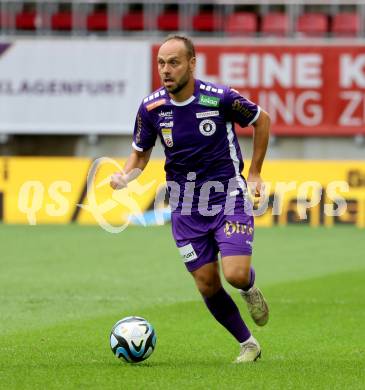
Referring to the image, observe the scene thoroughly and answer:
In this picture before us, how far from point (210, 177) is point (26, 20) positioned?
70.3ft

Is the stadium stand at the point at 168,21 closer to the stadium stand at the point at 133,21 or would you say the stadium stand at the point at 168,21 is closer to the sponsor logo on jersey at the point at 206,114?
the stadium stand at the point at 133,21

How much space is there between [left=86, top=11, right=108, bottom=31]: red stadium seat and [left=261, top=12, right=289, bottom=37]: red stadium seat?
3901 mm

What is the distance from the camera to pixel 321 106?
2838 centimetres

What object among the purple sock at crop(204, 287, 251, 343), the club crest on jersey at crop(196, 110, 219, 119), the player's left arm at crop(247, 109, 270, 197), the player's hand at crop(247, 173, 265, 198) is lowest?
the purple sock at crop(204, 287, 251, 343)

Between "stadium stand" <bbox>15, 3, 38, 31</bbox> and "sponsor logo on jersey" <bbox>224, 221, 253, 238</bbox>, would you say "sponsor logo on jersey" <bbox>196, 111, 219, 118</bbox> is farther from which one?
"stadium stand" <bbox>15, 3, 38, 31</bbox>

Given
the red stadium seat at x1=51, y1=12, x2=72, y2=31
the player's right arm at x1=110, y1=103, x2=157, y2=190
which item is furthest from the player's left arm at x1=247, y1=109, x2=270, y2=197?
the red stadium seat at x1=51, y1=12, x2=72, y2=31

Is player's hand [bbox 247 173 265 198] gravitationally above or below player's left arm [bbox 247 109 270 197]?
below

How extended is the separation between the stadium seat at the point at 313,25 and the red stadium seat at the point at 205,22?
6.63 feet

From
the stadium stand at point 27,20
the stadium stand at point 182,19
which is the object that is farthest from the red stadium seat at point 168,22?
the stadium stand at point 27,20

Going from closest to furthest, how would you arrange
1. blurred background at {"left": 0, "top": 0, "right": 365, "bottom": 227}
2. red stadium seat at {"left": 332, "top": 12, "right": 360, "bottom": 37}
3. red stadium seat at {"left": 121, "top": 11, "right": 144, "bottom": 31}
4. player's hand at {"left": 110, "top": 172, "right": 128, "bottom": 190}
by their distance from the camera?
player's hand at {"left": 110, "top": 172, "right": 128, "bottom": 190}, blurred background at {"left": 0, "top": 0, "right": 365, "bottom": 227}, red stadium seat at {"left": 332, "top": 12, "right": 360, "bottom": 37}, red stadium seat at {"left": 121, "top": 11, "right": 144, "bottom": 31}

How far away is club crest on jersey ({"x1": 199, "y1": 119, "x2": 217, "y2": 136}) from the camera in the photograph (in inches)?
352

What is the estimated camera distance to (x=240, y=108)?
29.5ft

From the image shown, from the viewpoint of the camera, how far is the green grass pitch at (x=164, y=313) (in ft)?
27.5

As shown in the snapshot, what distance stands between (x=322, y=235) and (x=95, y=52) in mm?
7973
